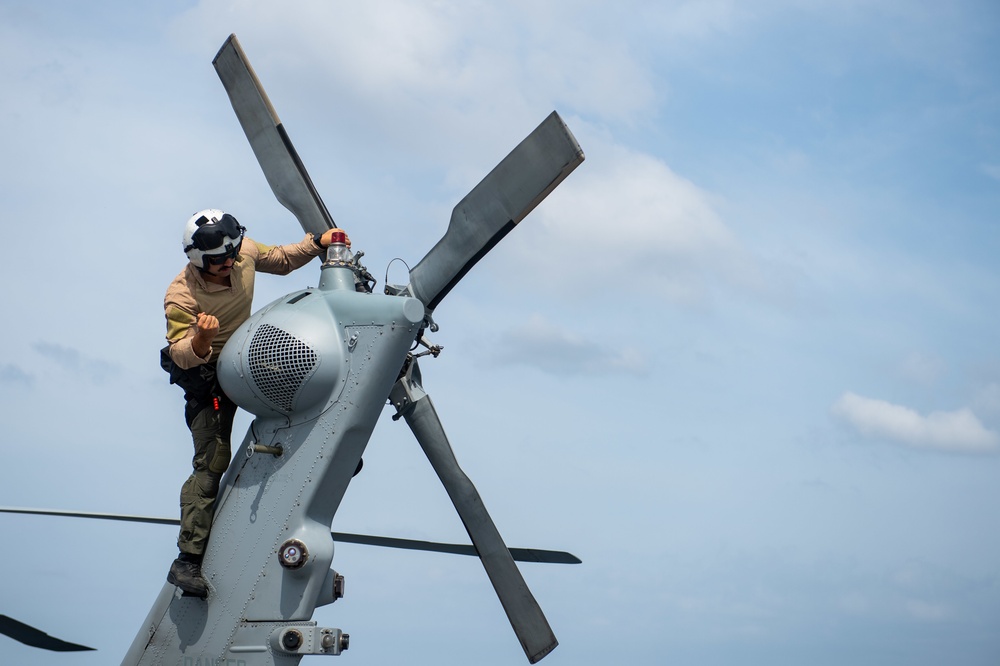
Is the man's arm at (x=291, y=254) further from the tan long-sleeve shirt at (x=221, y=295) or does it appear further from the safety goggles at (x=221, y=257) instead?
the safety goggles at (x=221, y=257)

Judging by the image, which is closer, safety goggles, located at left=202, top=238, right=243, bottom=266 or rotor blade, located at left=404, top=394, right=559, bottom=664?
safety goggles, located at left=202, top=238, right=243, bottom=266

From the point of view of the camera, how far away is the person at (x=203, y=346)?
854cm

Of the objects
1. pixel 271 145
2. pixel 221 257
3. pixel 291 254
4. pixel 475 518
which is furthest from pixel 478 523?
pixel 271 145

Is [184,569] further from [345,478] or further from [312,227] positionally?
[312,227]

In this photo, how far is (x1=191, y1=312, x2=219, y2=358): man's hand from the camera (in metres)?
8.37

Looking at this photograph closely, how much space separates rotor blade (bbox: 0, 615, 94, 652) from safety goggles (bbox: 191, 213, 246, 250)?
12.4 feet

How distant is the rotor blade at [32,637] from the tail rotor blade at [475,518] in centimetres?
340

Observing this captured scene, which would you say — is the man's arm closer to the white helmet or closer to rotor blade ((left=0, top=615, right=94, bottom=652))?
the white helmet

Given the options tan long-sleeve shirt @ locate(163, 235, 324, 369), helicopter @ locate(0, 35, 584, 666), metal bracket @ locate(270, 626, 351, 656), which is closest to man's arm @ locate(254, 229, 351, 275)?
tan long-sleeve shirt @ locate(163, 235, 324, 369)

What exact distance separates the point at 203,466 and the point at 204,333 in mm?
1100

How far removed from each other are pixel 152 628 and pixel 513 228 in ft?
13.6

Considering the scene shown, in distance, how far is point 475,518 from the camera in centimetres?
969

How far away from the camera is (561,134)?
25.8 ft

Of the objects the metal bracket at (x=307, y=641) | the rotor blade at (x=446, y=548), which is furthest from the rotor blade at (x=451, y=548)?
the metal bracket at (x=307, y=641)
